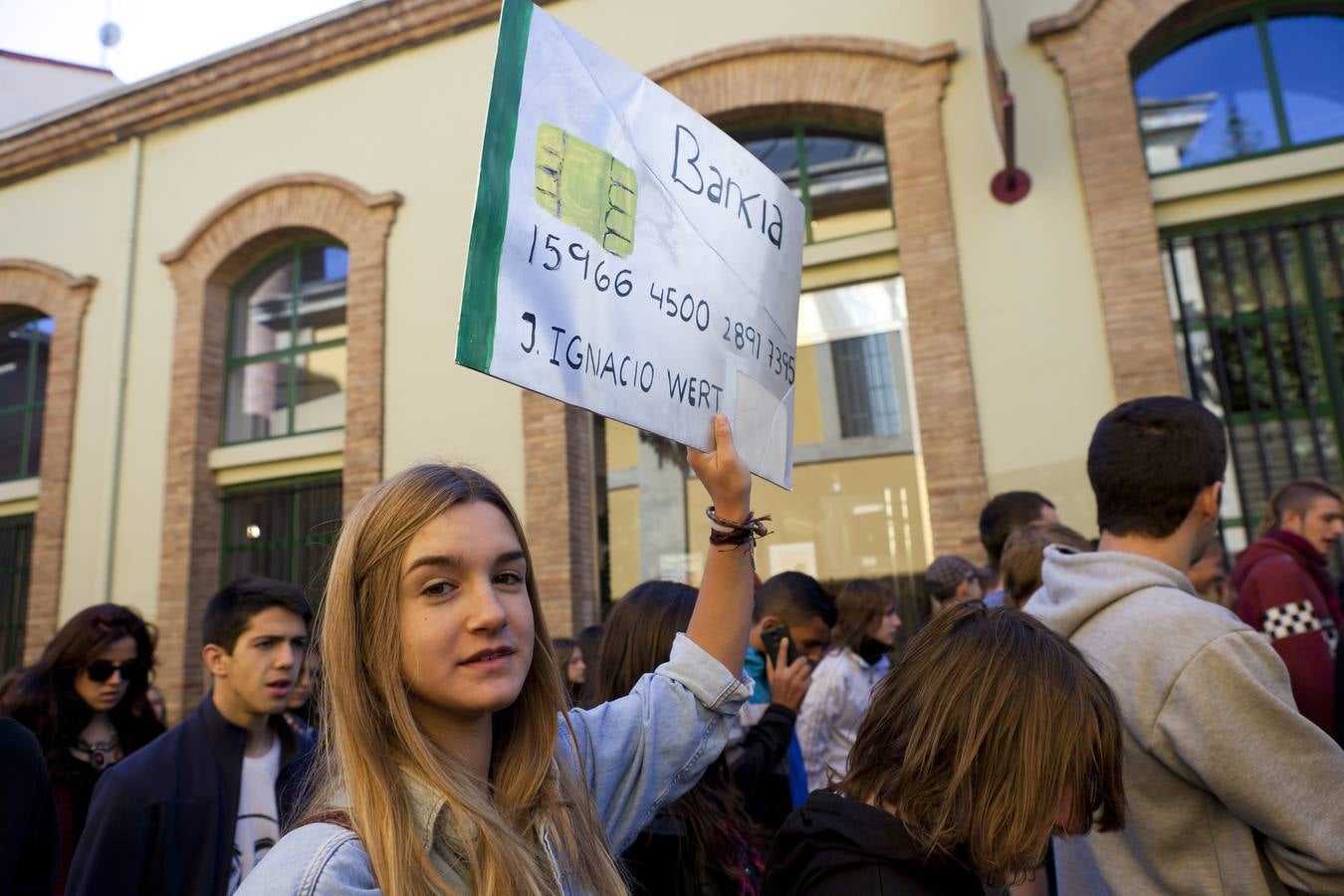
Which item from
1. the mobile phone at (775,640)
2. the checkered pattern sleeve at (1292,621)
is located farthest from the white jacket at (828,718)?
the checkered pattern sleeve at (1292,621)

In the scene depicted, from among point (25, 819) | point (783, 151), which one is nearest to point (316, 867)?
point (25, 819)

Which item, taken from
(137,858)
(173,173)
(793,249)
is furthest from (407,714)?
(173,173)

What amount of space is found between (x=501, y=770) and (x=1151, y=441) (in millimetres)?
1632

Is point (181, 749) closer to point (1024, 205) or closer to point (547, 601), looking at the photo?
point (547, 601)

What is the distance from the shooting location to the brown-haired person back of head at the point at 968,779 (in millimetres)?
1358

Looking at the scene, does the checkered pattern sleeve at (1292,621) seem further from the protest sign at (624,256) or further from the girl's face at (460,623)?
the girl's face at (460,623)

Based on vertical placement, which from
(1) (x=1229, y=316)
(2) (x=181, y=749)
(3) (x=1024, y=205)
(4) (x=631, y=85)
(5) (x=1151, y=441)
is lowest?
(2) (x=181, y=749)

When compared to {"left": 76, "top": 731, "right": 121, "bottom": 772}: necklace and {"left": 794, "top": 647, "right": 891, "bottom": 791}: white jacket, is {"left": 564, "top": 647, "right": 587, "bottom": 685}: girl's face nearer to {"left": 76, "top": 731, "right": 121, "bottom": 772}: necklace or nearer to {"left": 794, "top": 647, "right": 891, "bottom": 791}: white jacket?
{"left": 794, "top": 647, "right": 891, "bottom": 791}: white jacket

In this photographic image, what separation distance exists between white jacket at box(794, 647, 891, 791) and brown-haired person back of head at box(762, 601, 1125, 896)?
95.0 inches

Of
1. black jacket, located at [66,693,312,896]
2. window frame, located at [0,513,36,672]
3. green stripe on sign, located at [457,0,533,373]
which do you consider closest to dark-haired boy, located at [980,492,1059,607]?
black jacket, located at [66,693,312,896]

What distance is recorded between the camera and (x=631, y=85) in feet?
5.90

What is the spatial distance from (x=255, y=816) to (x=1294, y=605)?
3.57 m

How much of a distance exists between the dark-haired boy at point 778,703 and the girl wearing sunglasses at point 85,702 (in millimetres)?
2272

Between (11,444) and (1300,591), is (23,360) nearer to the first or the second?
(11,444)
